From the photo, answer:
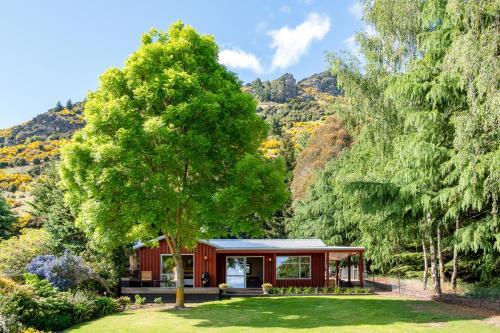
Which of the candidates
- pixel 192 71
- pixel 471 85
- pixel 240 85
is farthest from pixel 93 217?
pixel 471 85

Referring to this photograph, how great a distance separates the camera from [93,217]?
697 inches

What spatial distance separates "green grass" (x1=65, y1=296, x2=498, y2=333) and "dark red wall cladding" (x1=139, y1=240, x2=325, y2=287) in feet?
17.4

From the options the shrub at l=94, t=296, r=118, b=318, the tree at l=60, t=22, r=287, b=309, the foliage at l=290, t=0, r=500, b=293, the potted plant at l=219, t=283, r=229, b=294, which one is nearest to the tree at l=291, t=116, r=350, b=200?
the foliage at l=290, t=0, r=500, b=293

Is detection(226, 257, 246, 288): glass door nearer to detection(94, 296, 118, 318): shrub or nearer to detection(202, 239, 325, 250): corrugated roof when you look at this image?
detection(202, 239, 325, 250): corrugated roof

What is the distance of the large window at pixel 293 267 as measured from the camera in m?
28.6

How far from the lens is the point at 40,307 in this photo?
15727mm

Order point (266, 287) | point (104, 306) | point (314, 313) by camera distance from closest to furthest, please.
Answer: point (314, 313) < point (104, 306) < point (266, 287)

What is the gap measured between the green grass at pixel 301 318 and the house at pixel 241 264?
517 centimetres

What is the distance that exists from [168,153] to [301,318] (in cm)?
784

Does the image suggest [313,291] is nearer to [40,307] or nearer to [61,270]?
[61,270]

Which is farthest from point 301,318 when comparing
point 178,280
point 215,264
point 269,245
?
point 269,245

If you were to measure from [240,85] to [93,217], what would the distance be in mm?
8711

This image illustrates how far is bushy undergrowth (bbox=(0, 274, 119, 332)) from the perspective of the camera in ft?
46.7

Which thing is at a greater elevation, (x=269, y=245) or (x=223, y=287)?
(x=269, y=245)
